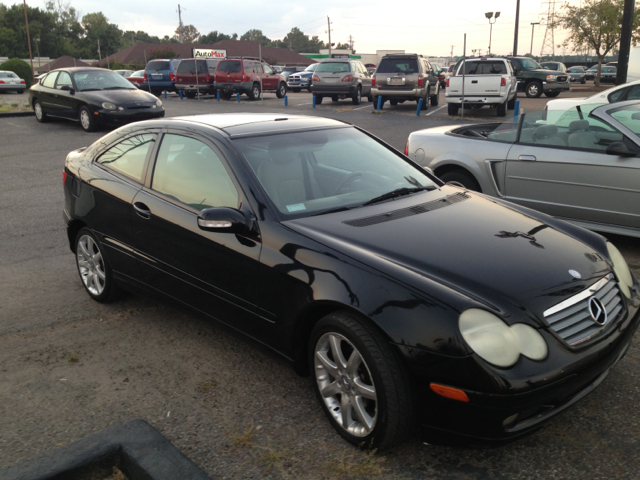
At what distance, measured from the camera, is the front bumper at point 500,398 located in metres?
2.45

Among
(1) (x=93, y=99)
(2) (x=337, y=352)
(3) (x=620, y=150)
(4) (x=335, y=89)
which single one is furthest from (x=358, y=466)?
(4) (x=335, y=89)

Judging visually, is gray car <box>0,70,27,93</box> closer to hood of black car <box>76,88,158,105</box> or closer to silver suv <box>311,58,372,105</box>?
silver suv <box>311,58,372,105</box>

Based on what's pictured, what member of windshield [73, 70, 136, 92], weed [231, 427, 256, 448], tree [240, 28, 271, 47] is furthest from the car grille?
tree [240, 28, 271, 47]

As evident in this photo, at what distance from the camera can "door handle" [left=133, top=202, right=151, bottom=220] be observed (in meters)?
3.98

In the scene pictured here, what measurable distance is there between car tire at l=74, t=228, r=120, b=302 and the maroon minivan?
941 inches

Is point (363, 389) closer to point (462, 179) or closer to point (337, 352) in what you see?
point (337, 352)

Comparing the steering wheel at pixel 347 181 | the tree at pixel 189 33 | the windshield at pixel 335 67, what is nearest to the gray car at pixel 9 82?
the windshield at pixel 335 67

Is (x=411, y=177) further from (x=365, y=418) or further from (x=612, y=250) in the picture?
(x=365, y=418)

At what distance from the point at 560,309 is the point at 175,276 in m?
2.33

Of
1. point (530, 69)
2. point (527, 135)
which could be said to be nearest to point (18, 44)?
point (530, 69)

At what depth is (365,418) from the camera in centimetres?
280

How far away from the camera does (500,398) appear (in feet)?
8.00

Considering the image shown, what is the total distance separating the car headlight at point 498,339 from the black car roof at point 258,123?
2011 millimetres

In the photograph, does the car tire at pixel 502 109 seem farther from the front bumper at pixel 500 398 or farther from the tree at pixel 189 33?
the tree at pixel 189 33
